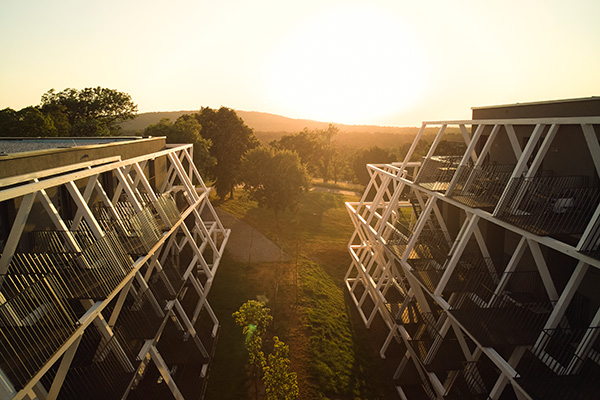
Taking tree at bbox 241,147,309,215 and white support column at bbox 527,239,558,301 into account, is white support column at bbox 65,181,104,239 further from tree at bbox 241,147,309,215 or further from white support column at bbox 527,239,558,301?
tree at bbox 241,147,309,215

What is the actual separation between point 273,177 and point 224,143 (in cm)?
1354

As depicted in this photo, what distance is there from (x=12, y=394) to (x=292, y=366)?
528 inches

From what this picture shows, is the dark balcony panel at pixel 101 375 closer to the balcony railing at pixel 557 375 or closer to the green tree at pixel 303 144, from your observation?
the balcony railing at pixel 557 375

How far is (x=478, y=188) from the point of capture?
13906 millimetres

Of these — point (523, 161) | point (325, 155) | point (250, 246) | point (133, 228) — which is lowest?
point (325, 155)

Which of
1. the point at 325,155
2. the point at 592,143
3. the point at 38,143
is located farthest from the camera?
the point at 325,155

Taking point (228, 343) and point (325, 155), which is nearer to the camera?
point (228, 343)

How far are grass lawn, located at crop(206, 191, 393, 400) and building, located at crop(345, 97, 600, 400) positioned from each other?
1.64 meters

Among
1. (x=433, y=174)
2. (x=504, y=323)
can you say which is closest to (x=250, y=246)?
(x=433, y=174)

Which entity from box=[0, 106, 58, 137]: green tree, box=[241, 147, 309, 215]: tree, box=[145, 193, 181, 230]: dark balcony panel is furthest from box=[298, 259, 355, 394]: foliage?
box=[0, 106, 58, 137]: green tree

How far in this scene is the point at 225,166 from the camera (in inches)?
1937

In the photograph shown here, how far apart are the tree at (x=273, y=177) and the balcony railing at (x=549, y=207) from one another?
A: 91.8 ft

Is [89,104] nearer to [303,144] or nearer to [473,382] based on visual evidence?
[303,144]

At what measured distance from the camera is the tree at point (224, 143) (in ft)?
161
